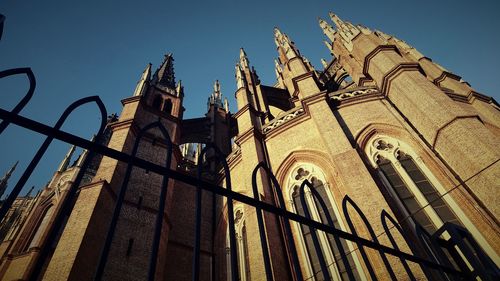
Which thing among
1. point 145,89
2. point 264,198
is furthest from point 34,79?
point 145,89

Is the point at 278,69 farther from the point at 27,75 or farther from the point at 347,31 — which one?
the point at 27,75

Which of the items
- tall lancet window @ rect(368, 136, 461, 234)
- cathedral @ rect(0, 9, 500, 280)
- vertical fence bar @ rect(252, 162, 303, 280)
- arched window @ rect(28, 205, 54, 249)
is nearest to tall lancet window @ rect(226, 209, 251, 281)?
cathedral @ rect(0, 9, 500, 280)

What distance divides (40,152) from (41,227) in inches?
529

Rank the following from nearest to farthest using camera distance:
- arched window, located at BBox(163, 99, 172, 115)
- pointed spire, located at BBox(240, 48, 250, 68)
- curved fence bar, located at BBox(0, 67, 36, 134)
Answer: curved fence bar, located at BBox(0, 67, 36, 134) < arched window, located at BBox(163, 99, 172, 115) < pointed spire, located at BBox(240, 48, 250, 68)

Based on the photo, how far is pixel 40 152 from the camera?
1.71 m

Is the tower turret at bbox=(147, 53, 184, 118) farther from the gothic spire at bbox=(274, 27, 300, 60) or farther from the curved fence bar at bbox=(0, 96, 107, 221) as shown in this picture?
the curved fence bar at bbox=(0, 96, 107, 221)

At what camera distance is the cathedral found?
6.72 meters

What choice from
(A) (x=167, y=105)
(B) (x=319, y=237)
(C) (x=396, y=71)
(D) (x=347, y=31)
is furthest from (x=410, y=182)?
(A) (x=167, y=105)

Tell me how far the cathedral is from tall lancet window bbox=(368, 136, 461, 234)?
3cm

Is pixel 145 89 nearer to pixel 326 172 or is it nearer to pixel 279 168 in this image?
pixel 279 168

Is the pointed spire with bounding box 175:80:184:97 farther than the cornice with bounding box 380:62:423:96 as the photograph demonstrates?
Yes

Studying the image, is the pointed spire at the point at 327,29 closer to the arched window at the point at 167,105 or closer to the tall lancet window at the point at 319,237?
the arched window at the point at 167,105

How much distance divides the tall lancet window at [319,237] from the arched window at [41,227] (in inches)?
398

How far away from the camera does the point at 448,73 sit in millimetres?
12711
